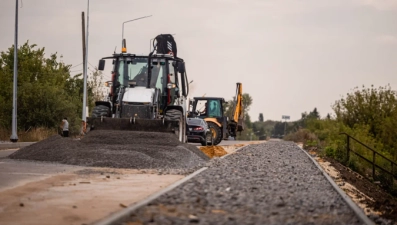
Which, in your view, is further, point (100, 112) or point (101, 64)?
point (100, 112)

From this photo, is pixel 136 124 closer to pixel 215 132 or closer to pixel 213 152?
pixel 213 152

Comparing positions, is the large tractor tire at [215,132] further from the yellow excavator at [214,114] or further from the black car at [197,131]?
the black car at [197,131]

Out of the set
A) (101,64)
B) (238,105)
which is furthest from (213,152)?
(238,105)

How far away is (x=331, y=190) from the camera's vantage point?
1742cm

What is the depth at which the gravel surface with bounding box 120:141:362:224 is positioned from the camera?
38.2 feet

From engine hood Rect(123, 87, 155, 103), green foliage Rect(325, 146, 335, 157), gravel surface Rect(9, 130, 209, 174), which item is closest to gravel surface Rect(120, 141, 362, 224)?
gravel surface Rect(9, 130, 209, 174)

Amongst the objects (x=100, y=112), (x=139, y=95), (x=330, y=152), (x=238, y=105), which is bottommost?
(x=330, y=152)

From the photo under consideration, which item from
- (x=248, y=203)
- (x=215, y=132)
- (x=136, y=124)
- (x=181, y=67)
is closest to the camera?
(x=248, y=203)

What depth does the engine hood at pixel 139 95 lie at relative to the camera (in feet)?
94.6

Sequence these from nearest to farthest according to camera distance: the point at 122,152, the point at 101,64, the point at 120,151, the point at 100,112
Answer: the point at 122,152 < the point at 120,151 < the point at 101,64 < the point at 100,112

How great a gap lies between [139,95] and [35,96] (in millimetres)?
26128

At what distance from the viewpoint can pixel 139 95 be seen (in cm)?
2897

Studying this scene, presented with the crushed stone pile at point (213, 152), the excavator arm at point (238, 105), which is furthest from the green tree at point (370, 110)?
the crushed stone pile at point (213, 152)

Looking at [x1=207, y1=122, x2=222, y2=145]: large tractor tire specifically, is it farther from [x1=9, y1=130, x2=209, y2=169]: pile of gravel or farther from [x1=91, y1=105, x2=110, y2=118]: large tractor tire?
[x1=9, y1=130, x2=209, y2=169]: pile of gravel
